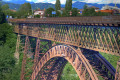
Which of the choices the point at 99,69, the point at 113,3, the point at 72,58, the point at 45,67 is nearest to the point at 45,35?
the point at 45,67

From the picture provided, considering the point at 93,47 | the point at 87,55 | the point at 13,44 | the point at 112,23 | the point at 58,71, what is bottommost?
the point at 58,71

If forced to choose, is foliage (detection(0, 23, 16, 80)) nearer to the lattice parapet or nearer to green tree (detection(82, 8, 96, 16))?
the lattice parapet

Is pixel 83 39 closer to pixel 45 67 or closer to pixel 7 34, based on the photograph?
pixel 45 67

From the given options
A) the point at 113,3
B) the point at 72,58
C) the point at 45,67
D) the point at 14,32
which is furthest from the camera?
the point at 14,32

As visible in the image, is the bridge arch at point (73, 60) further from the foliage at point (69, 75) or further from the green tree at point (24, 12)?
the green tree at point (24, 12)

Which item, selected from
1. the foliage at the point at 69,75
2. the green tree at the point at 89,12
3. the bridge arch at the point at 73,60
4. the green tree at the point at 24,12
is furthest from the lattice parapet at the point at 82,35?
the green tree at the point at 24,12

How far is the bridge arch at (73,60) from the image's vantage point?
1689 cm

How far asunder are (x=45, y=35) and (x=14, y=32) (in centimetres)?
1770

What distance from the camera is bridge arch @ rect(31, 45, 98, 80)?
16.9 metres

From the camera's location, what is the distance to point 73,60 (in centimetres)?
Result: 2023

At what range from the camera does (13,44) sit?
129 feet

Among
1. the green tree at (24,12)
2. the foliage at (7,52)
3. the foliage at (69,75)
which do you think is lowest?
the foliage at (69,75)

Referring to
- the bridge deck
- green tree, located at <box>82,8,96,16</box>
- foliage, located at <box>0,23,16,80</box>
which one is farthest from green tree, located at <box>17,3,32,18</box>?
A: green tree, located at <box>82,8,96,16</box>

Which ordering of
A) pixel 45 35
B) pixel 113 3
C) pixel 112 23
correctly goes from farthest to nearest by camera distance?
pixel 45 35 → pixel 113 3 → pixel 112 23
